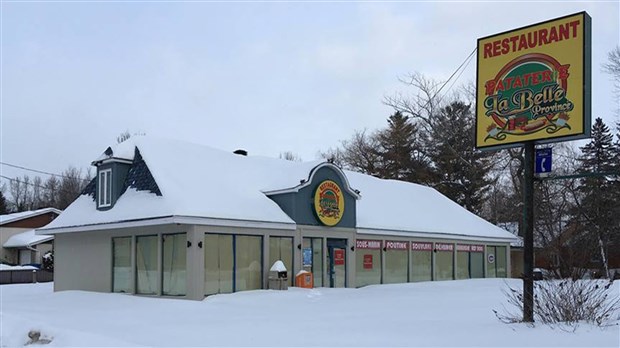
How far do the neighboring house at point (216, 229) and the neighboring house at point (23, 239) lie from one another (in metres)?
28.0

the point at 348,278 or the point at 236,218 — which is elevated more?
the point at 236,218

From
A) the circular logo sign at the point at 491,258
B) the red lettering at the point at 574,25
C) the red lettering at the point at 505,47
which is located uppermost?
the red lettering at the point at 574,25

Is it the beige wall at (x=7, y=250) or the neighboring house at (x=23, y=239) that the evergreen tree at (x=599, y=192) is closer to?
the neighboring house at (x=23, y=239)

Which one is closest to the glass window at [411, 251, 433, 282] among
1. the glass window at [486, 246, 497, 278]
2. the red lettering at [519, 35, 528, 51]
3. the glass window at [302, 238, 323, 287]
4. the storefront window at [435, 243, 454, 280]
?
the storefront window at [435, 243, 454, 280]

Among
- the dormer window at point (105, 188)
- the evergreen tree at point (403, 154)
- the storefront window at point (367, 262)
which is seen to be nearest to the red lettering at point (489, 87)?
the storefront window at point (367, 262)

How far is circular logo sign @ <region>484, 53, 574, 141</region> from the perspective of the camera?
45.2ft

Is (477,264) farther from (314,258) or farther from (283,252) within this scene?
(283,252)

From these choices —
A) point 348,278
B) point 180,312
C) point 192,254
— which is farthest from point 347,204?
point 180,312

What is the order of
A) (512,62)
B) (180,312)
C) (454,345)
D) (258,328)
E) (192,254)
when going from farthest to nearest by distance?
(192,254) → (180,312) → (512,62) → (258,328) → (454,345)

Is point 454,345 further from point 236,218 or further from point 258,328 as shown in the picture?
point 236,218

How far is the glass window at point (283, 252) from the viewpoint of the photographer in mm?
23328

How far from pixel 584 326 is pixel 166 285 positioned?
45.8ft

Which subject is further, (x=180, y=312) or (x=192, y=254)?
(x=192, y=254)

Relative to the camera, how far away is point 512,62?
14578mm
